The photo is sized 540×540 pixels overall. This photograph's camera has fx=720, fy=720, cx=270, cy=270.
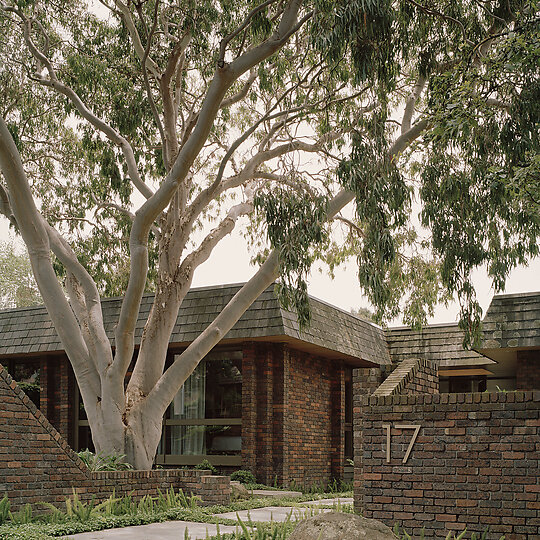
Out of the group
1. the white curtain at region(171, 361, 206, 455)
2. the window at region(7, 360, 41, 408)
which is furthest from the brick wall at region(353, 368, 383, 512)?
the window at region(7, 360, 41, 408)

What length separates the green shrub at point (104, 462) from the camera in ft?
35.7

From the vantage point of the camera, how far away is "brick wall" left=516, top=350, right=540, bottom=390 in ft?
46.8

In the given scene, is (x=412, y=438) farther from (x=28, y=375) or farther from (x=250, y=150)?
(x=28, y=375)

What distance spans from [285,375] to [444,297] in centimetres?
421

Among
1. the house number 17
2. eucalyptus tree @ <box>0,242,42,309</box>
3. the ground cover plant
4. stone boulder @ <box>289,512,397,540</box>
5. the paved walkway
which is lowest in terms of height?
the paved walkway

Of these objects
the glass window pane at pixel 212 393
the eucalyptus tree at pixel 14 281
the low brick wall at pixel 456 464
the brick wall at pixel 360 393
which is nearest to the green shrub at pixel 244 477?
the glass window pane at pixel 212 393

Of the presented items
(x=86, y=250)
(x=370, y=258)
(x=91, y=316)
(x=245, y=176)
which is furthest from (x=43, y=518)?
(x=86, y=250)

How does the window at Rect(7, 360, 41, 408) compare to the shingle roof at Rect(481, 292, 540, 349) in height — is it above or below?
below

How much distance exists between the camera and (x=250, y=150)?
650 inches

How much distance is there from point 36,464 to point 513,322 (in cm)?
892

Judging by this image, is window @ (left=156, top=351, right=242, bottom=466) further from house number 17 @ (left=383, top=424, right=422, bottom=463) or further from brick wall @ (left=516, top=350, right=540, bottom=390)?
house number 17 @ (left=383, top=424, right=422, bottom=463)

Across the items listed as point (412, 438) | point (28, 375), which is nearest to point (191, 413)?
point (28, 375)

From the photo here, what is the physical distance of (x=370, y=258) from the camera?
411 inches

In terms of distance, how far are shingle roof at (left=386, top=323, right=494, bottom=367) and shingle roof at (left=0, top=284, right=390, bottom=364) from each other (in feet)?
1.50
